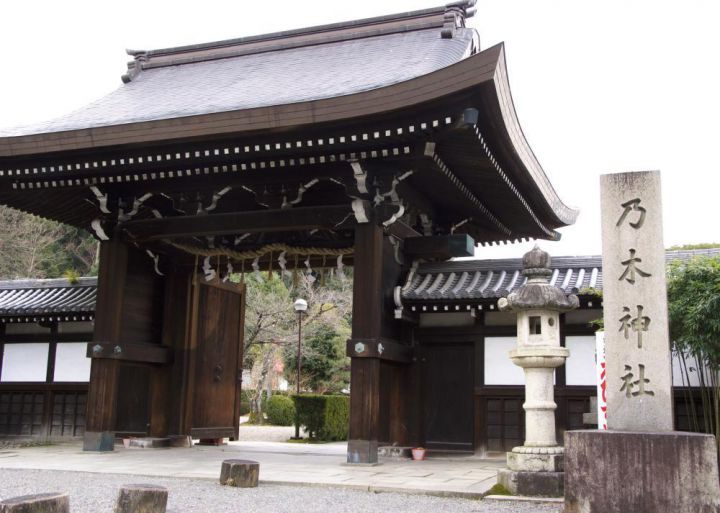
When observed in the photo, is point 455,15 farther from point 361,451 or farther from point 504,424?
point 361,451

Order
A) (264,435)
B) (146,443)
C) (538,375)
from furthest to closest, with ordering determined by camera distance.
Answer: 1. (264,435)
2. (146,443)
3. (538,375)

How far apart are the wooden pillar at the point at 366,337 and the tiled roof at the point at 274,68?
2.10 metres

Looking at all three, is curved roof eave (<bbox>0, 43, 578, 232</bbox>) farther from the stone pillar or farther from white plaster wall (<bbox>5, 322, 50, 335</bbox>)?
white plaster wall (<bbox>5, 322, 50, 335</bbox>)

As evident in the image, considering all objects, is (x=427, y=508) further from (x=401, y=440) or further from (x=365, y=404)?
(x=401, y=440)

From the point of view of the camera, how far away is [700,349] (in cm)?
785

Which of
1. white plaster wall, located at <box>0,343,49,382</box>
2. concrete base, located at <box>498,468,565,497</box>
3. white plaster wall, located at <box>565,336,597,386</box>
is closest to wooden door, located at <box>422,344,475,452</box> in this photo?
white plaster wall, located at <box>565,336,597,386</box>

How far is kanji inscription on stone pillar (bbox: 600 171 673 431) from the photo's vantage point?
5898 millimetres

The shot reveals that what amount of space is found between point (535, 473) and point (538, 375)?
0.98 m

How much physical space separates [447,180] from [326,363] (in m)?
14.9

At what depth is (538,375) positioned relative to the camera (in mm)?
7480

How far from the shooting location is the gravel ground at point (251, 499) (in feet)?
20.7

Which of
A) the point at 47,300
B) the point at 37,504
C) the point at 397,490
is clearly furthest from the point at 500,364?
the point at 47,300

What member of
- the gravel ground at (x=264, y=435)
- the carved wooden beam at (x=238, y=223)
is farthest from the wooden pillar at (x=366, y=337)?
the gravel ground at (x=264, y=435)

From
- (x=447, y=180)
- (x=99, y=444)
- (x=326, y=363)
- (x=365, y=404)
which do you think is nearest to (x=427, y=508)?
(x=365, y=404)
